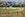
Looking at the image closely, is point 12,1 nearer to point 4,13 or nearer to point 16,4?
point 16,4

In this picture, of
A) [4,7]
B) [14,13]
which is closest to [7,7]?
[4,7]

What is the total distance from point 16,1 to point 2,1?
0.78 feet

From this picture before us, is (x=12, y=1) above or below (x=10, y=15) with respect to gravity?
above

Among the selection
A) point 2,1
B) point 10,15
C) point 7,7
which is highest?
point 2,1

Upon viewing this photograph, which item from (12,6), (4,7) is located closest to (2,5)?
(4,7)

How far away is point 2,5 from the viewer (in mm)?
637

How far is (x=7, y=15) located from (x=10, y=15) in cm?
5

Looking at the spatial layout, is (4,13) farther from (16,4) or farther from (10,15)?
(16,4)

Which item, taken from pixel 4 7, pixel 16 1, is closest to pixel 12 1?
pixel 16 1

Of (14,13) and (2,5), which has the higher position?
(2,5)

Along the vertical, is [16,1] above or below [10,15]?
above

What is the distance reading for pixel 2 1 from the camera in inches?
25.3

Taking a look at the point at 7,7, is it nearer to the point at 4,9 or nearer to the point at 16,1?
the point at 4,9

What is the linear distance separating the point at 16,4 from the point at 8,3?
0.45 feet
